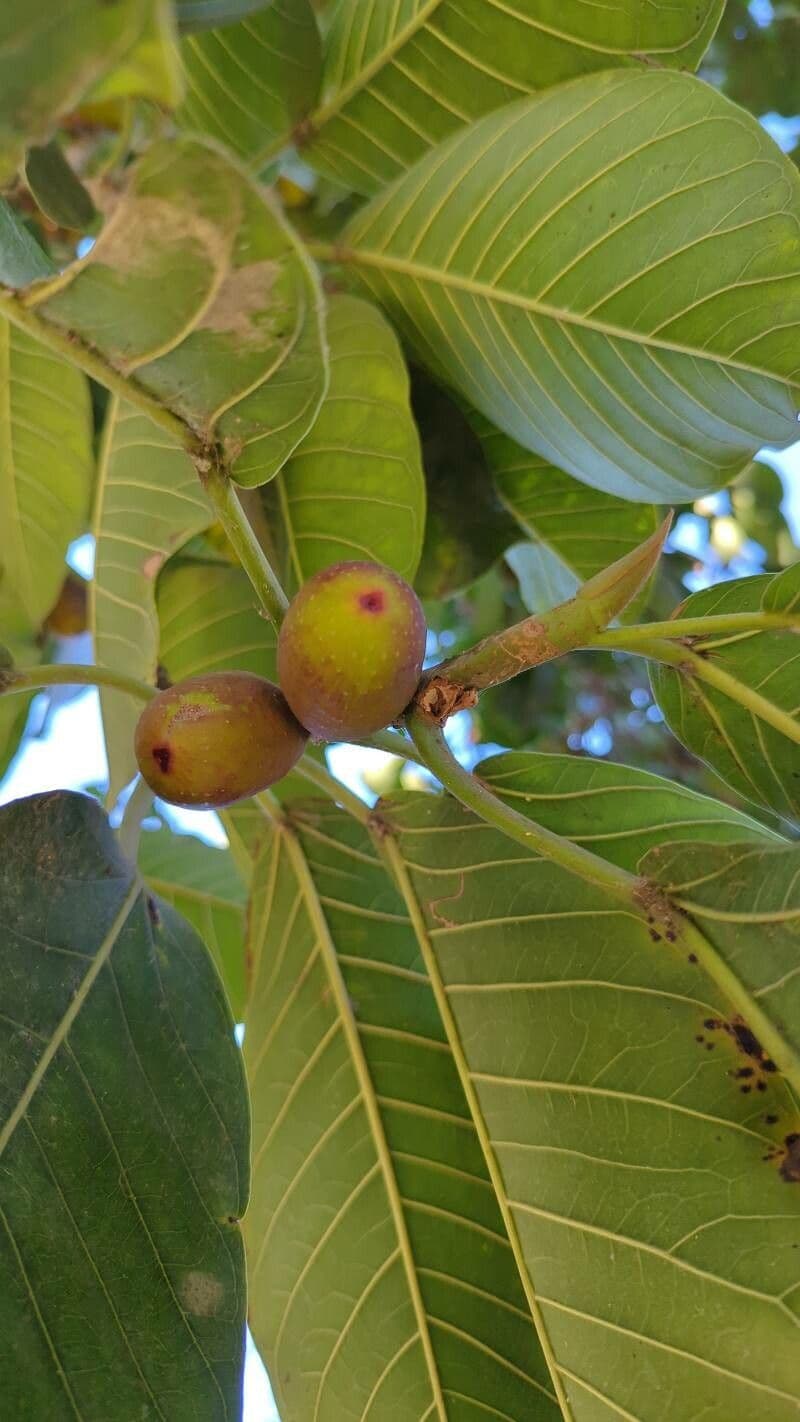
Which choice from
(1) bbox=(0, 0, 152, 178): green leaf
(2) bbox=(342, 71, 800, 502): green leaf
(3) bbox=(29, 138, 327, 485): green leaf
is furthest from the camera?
(2) bbox=(342, 71, 800, 502): green leaf

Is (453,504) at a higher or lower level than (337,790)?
higher

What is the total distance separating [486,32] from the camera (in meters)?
0.96

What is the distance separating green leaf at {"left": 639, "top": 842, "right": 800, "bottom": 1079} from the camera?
72 centimetres

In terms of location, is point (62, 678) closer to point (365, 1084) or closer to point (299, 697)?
point (299, 697)

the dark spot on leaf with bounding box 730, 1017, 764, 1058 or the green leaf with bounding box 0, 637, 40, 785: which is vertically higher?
the green leaf with bounding box 0, 637, 40, 785

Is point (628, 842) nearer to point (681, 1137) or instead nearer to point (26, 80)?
point (681, 1137)

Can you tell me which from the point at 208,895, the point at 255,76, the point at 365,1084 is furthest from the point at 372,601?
the point at 208,895

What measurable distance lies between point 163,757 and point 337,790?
300 millimetres

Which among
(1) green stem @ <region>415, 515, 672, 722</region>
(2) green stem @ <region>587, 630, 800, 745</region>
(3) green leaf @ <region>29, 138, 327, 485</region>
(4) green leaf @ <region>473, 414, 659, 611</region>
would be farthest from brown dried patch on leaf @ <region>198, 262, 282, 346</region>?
(4) green leaf @ <region>473, 414, 659, 611</region>

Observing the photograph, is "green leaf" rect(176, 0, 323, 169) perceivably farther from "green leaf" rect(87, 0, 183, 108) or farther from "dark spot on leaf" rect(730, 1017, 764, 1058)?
"dark spot on leaf" rect(730, 1017, 764, 1058)

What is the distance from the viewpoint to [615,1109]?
0.79 m

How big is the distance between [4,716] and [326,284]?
21.6 inches

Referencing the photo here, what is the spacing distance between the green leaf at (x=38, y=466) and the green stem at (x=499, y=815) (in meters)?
0.72

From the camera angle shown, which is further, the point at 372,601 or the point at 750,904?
the point at 750,904
